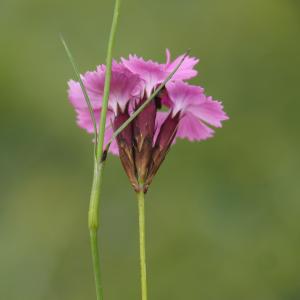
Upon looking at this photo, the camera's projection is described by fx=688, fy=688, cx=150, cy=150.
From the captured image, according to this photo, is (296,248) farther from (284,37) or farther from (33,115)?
(33,115)

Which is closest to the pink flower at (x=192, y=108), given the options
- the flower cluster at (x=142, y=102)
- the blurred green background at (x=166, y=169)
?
the flower cluster at (x=142, y=102)

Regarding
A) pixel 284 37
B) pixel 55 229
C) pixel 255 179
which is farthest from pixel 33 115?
pixel 284 37

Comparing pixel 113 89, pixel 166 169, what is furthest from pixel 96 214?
pixel 166 169

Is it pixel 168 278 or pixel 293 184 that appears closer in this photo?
pixel 168 278

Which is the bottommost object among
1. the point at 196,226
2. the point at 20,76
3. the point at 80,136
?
the point at 196,226

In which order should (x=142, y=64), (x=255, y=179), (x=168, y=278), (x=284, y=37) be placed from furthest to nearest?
(x=284, y=37)
(x=255, y=179)
(x=168, y=278)
(x=142, y=64)

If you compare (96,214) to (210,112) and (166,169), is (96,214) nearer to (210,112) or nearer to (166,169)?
(210,112)

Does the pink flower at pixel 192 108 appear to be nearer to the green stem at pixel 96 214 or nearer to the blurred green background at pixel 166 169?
the green stem at pixel 96 214
